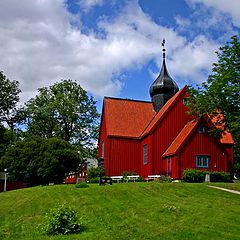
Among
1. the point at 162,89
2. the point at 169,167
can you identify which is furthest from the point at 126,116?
the point at 169,167

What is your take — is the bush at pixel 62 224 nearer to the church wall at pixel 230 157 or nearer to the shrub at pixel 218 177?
the shrub at pixel 218 177

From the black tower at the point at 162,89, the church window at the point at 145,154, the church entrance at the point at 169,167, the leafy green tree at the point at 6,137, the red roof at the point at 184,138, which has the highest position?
the black tower at the point at 162,89

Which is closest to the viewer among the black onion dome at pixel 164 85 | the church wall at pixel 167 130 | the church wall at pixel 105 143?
the church wall at pixel 167 130

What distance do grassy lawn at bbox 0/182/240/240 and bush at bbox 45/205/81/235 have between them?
371 mm

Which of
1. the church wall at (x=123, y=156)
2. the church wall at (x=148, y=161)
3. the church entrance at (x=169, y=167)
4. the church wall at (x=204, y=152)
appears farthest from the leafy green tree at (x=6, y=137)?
the church wall at (x=204, y=152)

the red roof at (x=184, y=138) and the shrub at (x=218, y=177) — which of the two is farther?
the red roof at (x=184, y=138)

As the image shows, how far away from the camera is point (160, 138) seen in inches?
1550

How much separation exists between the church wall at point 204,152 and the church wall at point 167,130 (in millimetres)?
3595

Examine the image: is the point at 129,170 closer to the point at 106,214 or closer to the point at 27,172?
the point at 27,172

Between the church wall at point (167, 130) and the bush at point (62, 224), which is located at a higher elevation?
the church wall at point (167, 130)

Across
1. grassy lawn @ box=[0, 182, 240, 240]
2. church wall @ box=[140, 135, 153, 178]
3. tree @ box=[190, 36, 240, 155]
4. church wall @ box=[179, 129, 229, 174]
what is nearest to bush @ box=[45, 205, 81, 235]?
grassy lawn @ box=[0, 182, 240, 240]

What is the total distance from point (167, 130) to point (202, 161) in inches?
196

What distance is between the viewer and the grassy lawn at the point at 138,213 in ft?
43.5

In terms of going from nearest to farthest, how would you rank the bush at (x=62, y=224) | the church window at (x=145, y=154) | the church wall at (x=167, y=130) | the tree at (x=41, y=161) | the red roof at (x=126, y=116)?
1. the bush at (x=62, y=224)
2. the church wall at (x=167, y=130)
3. the church window at (x=145, y=154)
4. the red roof at (x=126, y=116)
5. the tree at (x=41, y=161)
